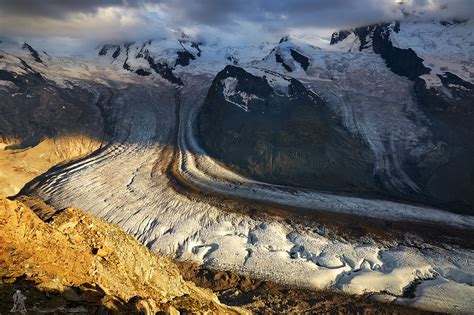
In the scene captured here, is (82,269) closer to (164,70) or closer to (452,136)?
(452,136)

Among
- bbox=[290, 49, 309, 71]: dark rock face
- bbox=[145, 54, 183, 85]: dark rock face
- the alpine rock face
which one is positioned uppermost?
bbox=[290, 49, 309, 71]: dark rock face

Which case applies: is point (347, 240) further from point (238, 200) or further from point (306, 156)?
point (306, 156)

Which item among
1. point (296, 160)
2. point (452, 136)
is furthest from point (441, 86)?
point (296, 160)

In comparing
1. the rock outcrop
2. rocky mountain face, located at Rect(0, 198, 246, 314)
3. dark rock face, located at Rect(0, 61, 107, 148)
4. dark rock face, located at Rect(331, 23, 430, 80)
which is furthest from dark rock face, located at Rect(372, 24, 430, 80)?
rocky mountain face, located at Rect(0, 198, 246, 314)

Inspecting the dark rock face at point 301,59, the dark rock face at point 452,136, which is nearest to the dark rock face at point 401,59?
the dark rock face at point 452,136

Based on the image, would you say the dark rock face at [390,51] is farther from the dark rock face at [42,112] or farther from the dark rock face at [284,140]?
the dark rock face at [42,112]

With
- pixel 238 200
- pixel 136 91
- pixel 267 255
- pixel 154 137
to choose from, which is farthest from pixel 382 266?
pixel 136 91

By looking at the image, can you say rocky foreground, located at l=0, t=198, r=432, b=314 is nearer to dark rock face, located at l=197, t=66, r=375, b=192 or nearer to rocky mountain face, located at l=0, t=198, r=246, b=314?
rocky mountain face, located at l=0, t=198, r=246, b=314
